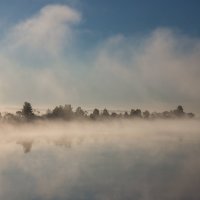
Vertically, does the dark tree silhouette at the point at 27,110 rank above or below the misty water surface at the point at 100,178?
above

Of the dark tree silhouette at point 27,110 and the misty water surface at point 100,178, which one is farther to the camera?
the dark tree silhouette at point 27,110

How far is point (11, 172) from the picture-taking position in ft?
121

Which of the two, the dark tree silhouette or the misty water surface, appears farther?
the dark tree silhouette

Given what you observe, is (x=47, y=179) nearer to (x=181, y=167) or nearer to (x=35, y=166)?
(x=35, y=166)

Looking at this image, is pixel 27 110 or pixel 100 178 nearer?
pixel 100 178

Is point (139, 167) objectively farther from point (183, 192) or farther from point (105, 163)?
point (183, 192)

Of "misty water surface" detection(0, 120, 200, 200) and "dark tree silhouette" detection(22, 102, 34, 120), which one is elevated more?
"dark tree silhouette" detection(22, 102, 34, 120)

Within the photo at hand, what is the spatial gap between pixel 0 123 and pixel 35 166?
118165 millimetres

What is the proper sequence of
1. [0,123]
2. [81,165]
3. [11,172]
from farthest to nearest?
[0,123]
[81,165]
[11,172]

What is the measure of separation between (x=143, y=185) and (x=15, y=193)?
872 centimetres

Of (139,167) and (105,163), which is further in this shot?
(105,163)

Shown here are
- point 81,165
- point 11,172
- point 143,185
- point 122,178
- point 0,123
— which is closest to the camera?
point 143,185

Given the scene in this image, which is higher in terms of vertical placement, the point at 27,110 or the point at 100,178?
the point at 27,110

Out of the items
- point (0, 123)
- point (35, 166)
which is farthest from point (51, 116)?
point (35, 166)
